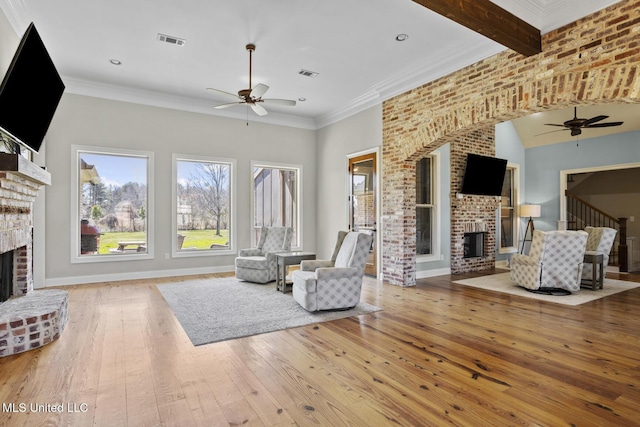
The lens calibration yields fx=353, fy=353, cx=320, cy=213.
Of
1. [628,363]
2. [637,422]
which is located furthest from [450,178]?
[637,422]

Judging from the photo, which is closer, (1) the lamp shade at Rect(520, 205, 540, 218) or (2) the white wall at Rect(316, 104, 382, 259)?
(2) the white wall at Rect(316, 104, 382, 259)

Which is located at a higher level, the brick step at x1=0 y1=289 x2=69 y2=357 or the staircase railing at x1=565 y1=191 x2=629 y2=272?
the staircase railing at x1=565 y1=191 x2=629 y2=272

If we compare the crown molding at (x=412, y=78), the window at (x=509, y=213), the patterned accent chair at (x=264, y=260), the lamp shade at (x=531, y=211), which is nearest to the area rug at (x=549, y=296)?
the window at (x=509, y=213)

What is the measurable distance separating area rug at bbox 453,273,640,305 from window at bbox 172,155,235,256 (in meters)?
4.63

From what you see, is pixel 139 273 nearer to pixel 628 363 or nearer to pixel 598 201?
pixel 628 363

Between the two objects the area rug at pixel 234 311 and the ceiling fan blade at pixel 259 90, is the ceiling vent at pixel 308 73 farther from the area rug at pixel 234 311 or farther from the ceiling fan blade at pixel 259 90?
the area rug at pixel 234 311

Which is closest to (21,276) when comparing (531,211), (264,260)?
(264,260)

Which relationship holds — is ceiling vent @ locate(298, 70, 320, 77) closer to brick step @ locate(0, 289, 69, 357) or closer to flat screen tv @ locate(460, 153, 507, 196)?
flat screen tv @ locate(460, 153, 507, 196)

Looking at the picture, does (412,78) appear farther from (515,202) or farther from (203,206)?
(515,202)

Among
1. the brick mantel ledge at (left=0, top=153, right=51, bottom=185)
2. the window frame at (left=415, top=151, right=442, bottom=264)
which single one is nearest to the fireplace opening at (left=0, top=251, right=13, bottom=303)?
the brick mantel ledge at (left=0, top=153, right=51, bottom=185)

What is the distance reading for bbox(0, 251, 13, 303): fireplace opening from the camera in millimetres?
4023

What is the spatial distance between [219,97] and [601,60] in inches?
224

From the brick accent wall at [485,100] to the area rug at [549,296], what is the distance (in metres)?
0.84

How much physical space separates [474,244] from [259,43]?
5.84 m
